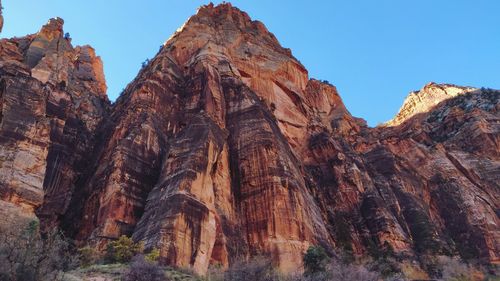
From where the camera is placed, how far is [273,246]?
31.9m

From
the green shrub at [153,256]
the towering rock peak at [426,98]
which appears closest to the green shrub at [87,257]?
the green shrub at [153,256]

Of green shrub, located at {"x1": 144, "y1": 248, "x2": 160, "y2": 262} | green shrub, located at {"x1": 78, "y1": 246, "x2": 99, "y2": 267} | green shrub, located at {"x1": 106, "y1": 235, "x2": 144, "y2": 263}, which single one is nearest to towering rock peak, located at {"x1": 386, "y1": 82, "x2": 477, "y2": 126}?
green shrub, located at {"x1": 106, "y1": 235, "x2": 144, "y2": 263}

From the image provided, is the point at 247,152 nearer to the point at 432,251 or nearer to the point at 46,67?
the point at 432,251

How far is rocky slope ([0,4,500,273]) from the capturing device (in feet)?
101

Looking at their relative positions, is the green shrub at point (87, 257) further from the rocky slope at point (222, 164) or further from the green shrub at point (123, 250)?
the rocky slope at point (222, 164)

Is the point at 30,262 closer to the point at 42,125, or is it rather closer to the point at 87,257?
the point at 87,257

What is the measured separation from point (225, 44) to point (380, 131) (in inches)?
1389

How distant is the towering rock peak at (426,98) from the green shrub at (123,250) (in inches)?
3097

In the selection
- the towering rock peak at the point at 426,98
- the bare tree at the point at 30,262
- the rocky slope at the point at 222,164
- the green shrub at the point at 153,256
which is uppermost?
the towering rock peak at the point at 426,98

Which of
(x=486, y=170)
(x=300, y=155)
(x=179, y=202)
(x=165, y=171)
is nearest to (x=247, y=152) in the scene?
(x=165, y=171)

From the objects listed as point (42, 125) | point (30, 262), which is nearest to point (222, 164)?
point (42, 125)

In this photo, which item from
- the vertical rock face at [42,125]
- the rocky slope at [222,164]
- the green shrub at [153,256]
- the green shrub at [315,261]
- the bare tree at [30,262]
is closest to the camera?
the bare tree at [30,262]

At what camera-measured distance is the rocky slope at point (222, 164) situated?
3086cm

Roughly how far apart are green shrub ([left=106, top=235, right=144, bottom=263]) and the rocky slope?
2.80 feet
